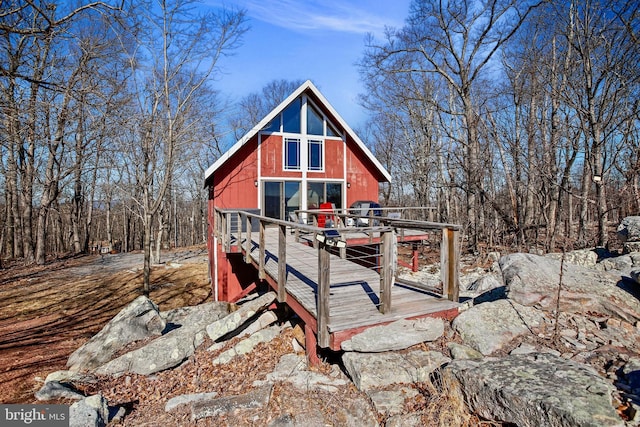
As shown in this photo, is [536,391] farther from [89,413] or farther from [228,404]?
[89,413]

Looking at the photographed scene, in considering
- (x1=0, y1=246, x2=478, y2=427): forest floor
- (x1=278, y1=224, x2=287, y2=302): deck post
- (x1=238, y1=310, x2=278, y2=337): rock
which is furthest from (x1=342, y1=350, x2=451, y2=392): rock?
(x1=238, y1=310, x2=278, y2=337): rock

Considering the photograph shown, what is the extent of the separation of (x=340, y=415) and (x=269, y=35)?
460 inches

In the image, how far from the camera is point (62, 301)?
1055 cm

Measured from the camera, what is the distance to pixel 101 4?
4.28 meters

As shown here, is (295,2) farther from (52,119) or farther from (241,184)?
(52,119)

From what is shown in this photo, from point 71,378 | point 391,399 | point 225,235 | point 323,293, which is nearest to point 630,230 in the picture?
point 391,399

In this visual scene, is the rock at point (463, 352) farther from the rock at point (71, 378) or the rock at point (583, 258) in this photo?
the rock at point (583, 258)

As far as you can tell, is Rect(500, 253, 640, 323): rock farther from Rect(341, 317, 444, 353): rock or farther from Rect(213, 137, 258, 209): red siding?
Rect(213, 137, 258, 209): red siding

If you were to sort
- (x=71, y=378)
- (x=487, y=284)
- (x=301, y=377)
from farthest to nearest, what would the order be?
1. (x=487, y=284)
2. (x=71, y=378)
3. (x=301, y=377)

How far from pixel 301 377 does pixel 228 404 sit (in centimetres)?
88

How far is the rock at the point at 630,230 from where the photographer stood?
301 inches

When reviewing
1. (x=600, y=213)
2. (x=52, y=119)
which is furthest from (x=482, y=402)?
(x=600, y=213)

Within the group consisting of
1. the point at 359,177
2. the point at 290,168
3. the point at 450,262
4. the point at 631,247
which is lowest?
the point at 631,247

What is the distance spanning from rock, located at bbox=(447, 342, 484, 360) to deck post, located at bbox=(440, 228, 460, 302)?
813mm
